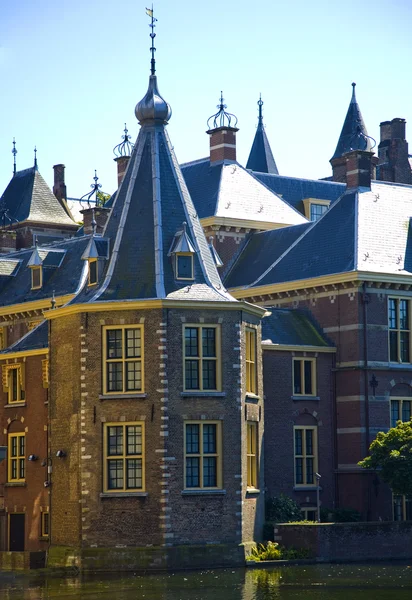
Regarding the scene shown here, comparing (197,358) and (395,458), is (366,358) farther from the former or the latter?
(197,358)

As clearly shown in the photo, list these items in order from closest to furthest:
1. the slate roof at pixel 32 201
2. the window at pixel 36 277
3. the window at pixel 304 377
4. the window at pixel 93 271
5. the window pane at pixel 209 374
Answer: the window pane at pixel 209 374 < the window at pixel 93 271 < the window at pixel 304 377 < the window at pixel 36 277 < the slate roof at pixel 32 201

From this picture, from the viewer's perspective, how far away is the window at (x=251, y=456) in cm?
4847

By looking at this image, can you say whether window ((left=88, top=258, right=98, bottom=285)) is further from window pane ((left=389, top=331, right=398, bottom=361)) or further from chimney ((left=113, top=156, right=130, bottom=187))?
chimney ((left=113, top=156, right=130, bottom=187))

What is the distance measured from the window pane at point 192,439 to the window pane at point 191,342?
2412mm

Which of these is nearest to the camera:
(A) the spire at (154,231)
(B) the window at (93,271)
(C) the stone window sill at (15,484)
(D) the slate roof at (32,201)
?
(A) the spire at (154,231)

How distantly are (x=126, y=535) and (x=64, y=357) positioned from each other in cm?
653

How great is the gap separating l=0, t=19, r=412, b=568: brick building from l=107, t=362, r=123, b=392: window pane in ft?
0.23

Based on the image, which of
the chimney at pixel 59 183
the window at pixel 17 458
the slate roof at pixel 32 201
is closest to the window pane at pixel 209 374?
the window at pixel 17 458

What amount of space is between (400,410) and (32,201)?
34405mm

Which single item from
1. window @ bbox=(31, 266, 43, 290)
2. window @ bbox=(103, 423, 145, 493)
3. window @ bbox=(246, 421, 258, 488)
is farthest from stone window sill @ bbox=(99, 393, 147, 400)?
window @ bbox=(31, 266, 43, 290)

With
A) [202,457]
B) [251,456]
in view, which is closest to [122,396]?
[202,457]

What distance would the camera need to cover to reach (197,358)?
46.6 metres

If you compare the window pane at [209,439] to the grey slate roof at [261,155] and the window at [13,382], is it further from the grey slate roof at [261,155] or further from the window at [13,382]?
the grey slate roof at [261,155]

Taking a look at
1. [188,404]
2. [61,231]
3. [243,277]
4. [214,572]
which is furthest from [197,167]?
[214,572]
